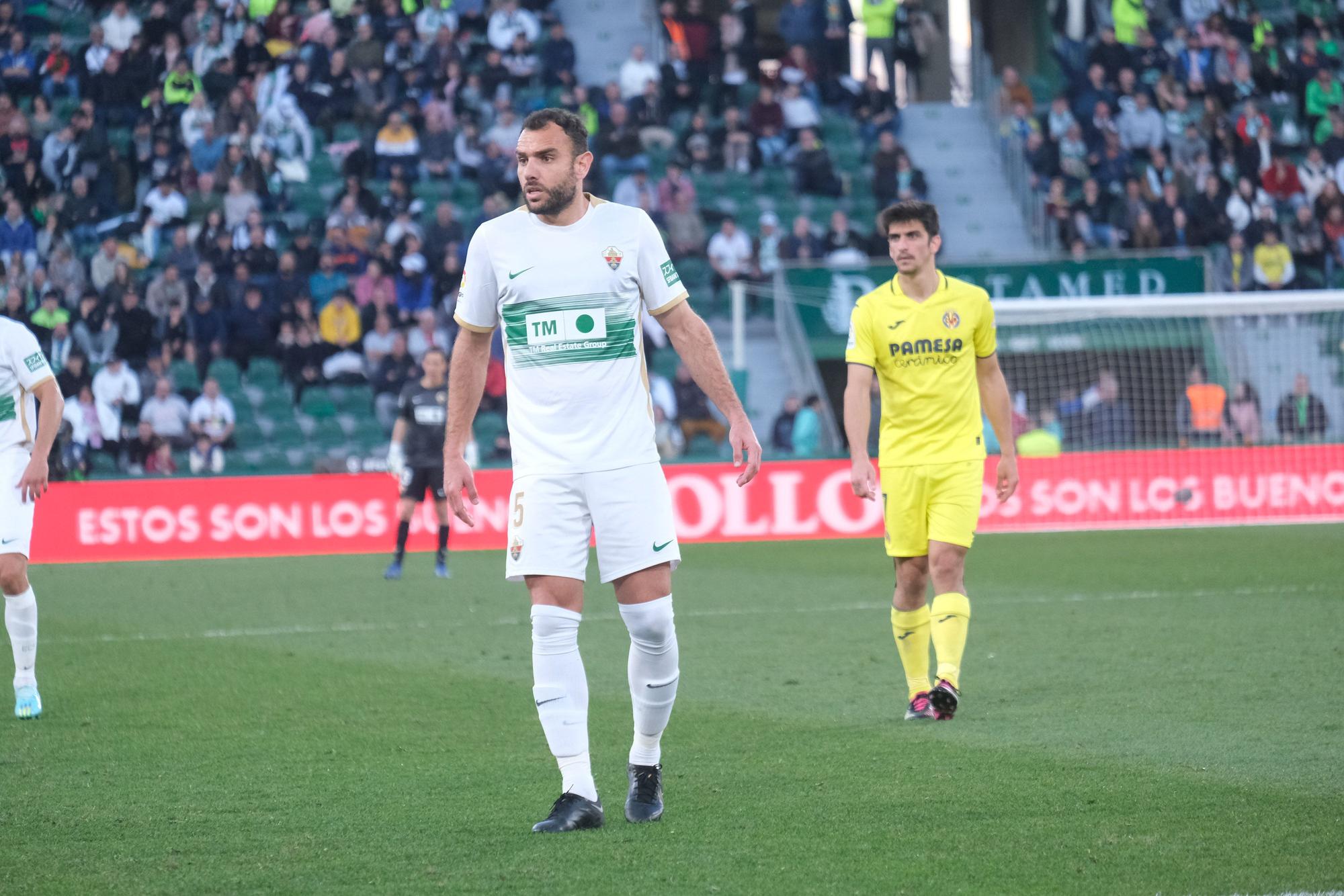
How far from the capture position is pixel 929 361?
24.0 feet

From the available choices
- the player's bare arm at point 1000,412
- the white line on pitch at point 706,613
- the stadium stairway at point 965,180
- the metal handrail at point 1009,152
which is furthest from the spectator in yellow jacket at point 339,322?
the player's bare arm at point 1000,412

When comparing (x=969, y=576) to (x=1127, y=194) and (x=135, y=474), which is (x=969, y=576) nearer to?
(x=135, y=474)

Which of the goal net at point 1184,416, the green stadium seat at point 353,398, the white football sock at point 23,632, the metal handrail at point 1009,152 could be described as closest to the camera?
the white football sock at point 23,632

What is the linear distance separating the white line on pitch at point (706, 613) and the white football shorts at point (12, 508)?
3111 mm

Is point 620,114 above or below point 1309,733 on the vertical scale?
above

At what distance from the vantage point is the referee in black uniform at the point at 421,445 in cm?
1504

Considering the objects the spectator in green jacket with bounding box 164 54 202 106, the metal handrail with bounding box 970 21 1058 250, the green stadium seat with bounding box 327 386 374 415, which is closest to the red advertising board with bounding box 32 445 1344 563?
the green stadium seat with bounding box 327 386 374 415

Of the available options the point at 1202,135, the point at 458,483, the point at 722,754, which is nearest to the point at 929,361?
the point at 722,754

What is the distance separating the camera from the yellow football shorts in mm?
7180

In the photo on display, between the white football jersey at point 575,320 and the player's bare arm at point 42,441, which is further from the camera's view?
the player's bare arm at point 42,441

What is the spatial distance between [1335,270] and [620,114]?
31.7 ft

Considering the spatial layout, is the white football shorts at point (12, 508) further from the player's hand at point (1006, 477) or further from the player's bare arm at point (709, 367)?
the player's hand at point (1006, 477)

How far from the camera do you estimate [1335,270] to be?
74.2 ft

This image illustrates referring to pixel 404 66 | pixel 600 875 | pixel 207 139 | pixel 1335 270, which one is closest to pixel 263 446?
pixel 207 139
